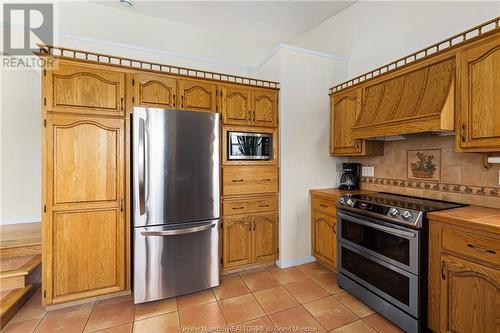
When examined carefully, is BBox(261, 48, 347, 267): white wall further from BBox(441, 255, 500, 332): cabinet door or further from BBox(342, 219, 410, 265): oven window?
BBox(441, 255, 500, 332): cabinet door

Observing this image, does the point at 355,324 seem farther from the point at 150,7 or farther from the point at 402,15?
the point at 150,7

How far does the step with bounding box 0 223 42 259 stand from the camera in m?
2.39

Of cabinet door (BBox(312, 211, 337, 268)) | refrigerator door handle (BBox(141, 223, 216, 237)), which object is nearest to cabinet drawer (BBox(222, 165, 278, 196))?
refrigerator door handle (BBox(141, 223, 216, 237))

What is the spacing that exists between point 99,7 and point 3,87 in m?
1.54

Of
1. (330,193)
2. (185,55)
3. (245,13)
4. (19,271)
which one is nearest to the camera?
(19,271)

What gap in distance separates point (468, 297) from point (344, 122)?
1.91 m

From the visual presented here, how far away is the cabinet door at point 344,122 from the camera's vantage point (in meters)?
2.66

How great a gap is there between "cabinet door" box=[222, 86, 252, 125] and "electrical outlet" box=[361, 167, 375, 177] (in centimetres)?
157

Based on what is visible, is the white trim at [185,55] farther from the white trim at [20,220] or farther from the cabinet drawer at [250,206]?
the white trim at [20,220]

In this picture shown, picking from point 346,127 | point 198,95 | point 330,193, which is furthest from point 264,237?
point 198,95

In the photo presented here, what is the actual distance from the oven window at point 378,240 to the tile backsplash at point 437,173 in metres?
0.76

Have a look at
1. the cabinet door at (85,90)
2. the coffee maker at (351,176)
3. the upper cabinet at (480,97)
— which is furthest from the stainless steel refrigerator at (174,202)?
Answer: the upper cabinet at (480,97)

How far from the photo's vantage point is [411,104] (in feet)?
6.72

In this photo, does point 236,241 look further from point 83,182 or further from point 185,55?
point 185,55
